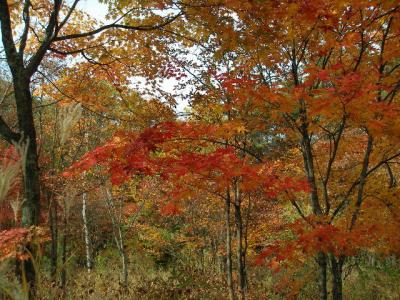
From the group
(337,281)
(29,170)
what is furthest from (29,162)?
(337,281)

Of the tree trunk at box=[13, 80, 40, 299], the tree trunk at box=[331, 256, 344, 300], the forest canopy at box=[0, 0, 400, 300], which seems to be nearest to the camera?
the forest canopy at box=[0, 0, 400, 300]

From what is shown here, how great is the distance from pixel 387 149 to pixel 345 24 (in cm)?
195

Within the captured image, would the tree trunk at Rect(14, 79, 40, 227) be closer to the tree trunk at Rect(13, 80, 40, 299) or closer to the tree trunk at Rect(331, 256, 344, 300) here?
the tree trunk at Rect(13, 80, 40, 299)

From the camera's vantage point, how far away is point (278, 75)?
577 cm

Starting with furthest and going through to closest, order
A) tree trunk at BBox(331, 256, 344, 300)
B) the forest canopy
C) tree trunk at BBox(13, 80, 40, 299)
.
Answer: tree trunk at BBox(331, 256, 344, 300) → tree trunk at BBox(13, 80, 40, 299) → the forest canopy

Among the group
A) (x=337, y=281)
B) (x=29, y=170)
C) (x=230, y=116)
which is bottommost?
(x=337, y=281)

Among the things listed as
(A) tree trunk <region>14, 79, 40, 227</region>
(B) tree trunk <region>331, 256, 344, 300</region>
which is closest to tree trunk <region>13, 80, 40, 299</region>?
(A) tree trunk <region>14, 79, 40, 227</region>

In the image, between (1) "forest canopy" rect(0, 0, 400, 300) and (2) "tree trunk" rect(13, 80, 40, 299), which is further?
(2) "tree trunk" rect(13, 80, 40, 299)

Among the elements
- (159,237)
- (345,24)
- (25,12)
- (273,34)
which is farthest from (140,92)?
(159,237)

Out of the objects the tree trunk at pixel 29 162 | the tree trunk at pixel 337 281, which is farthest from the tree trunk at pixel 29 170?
the tree trunk at pixel 337 281

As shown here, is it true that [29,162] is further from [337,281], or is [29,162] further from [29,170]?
[337,281]

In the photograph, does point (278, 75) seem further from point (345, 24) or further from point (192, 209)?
point (192, 209)

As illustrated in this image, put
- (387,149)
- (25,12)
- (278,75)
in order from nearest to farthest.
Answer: (25,12)
(387,149)
(278,75)

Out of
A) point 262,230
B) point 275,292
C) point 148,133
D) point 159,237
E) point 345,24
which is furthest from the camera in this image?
point 159,237
